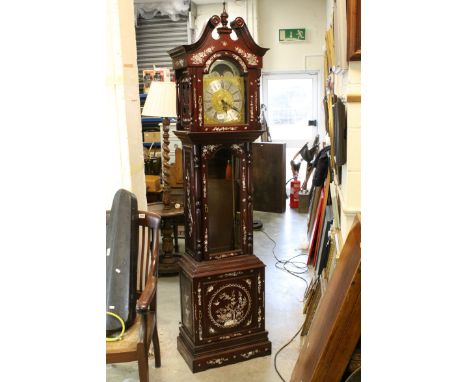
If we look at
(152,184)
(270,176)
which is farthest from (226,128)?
(270,176)

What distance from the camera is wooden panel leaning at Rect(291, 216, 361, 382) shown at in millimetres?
1142

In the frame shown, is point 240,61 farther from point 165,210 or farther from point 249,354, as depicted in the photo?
point 165,210

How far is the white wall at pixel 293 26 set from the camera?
270 inches

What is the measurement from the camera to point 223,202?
2826 millimetres

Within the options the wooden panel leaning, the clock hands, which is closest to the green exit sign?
the clock hands

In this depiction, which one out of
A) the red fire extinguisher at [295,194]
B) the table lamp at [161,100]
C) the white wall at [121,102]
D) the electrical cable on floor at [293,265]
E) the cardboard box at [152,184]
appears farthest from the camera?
the red fire extinguisher at [295,194]

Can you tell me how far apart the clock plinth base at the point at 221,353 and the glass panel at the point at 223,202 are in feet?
1.87

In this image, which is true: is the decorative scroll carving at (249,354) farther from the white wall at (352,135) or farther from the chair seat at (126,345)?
the white wall at (352,135)

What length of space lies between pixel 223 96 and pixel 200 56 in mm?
250

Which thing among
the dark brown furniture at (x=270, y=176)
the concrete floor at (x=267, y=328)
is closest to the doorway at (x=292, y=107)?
the dark brown furniture at (x=270, y=176)
